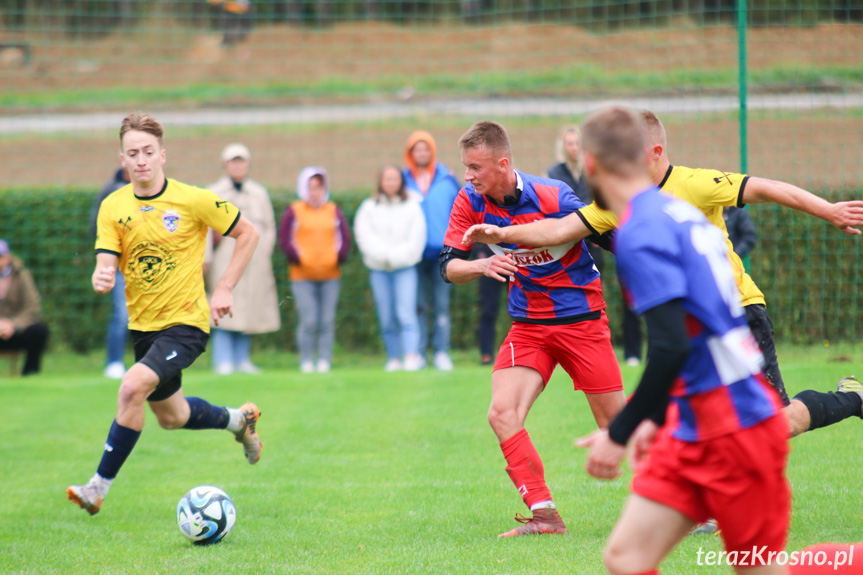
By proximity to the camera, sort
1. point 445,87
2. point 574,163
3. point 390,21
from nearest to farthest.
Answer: point 574,163
point 390,21
point 445,87

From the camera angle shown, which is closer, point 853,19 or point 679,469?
point 679,469

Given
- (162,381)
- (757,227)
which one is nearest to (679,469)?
(162,381)

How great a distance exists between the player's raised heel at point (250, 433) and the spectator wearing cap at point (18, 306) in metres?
5.69

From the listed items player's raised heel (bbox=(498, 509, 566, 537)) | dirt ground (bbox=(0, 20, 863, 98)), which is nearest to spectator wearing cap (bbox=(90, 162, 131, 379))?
dirt ground (bbox=(0, 20, 863, 98))

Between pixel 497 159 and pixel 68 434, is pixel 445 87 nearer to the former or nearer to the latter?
pixel 68 434

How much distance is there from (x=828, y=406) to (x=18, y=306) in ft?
29.8

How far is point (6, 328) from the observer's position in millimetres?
9969

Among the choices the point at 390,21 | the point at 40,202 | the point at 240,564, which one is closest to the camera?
the point at 240,564

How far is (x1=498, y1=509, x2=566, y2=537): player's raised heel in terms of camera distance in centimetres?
470

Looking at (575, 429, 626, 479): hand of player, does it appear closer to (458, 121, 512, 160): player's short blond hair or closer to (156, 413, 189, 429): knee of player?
(458, 121, 512, 160): player's short blond hair

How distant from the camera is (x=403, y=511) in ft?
17.2

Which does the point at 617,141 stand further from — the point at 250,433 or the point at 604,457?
the point at 250,433

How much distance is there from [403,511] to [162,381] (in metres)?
1.58

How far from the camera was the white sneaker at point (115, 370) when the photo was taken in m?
10.1
